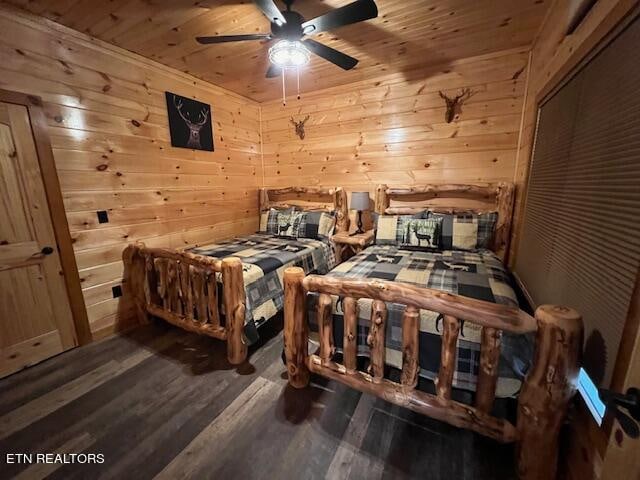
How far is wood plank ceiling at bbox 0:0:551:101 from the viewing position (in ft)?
5.74

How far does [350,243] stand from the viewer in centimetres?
284

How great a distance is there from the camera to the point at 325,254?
9.70 ft

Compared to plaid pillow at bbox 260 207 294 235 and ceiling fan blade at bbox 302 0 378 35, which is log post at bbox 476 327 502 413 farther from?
plaid pillow at bbox 260 207 294 235

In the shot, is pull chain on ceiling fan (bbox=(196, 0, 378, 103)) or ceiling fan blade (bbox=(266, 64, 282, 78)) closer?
pull chain on ceiling fan (bbox=(196, 0, 378, 103))

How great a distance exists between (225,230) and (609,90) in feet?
11.0

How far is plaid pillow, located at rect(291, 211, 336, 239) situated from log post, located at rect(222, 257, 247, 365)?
1.39 metres

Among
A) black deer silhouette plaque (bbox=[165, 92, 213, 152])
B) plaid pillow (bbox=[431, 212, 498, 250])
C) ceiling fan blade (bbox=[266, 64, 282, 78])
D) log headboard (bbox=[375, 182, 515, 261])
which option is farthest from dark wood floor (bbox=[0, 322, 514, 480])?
ceiling fan blade (bbox=[266, 64, 282, 78])

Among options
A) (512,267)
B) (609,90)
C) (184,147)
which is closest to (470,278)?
(512,267)

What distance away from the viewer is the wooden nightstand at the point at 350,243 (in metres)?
2.81

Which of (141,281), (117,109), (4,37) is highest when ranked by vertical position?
(4,37)

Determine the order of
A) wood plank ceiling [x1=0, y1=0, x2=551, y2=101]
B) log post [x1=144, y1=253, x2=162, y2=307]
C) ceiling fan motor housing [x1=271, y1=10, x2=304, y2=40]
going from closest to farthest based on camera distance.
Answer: ceiling fan motor housing [x1=271, y1=10, x2=304, y2=40] → wood plank ceiling [x1=0, y1=0, x2=551, y2=101] → log post [x1=144, y1=253, x2=162, y2=307]

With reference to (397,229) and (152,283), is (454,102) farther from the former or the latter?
(152,283)

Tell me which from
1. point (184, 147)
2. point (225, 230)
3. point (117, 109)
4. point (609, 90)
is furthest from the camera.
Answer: point (225, 230)

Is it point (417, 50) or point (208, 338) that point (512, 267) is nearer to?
point (417, 50)
